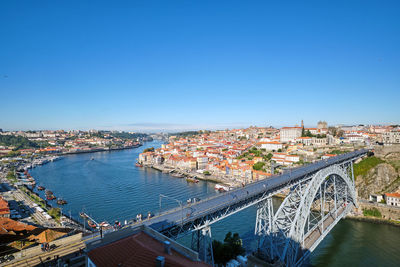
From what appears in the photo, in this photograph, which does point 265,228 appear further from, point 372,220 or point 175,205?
point 372,220

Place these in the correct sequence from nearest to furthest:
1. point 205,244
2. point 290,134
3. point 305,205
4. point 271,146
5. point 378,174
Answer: point 205,244, point 305,205, point 378,174, point 271,146, point 290,134

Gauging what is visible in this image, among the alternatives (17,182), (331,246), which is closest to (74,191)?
(17,182)

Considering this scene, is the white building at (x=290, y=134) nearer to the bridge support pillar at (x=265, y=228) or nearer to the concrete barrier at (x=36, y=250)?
the bridge support pillar at (x=265, y=228)

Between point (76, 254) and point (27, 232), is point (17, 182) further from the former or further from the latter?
point (76, 254)

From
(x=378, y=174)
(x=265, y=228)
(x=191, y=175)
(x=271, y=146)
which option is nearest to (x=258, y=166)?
(x=191, y=175)

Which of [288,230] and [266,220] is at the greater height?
[266,220]

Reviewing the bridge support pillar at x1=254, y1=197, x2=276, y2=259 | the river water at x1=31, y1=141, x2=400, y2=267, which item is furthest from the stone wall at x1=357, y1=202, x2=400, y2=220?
the bridge support pillar at x1=254, y1=197, x2=276, y2=259
